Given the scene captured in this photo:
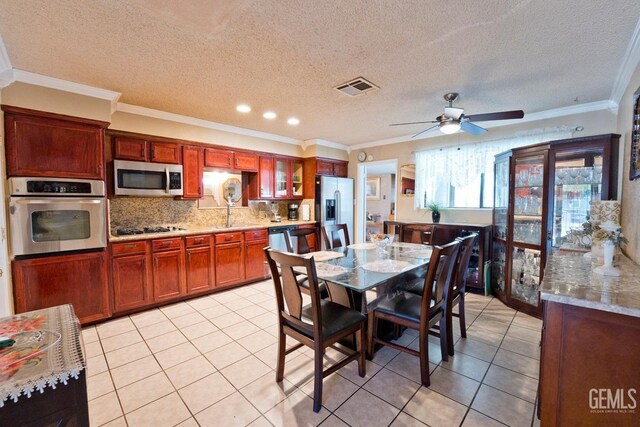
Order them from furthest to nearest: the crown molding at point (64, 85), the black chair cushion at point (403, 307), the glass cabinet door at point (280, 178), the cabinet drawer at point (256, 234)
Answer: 1. the glass cabinet door at point (280, 178)
2. the cabinet drawer at point (256, 234)
3. the crown molding at point (64, 85)
4. the black chair cushion at point (403, 307)

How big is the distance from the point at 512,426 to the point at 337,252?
5.82ft

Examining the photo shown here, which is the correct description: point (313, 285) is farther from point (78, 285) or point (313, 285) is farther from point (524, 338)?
point (78, 285)

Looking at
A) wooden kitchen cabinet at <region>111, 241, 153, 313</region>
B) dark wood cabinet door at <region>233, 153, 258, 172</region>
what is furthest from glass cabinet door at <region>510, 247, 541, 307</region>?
wooden kitchen cabinet at <region>111, 241, 153, 313</region>

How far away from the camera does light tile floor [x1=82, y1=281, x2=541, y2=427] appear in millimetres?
1716

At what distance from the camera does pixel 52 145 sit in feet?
8.66

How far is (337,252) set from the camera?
2859 mm

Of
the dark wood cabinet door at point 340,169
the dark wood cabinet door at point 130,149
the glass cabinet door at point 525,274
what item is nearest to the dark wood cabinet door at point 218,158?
the dark wood cabinet door at point 130,149

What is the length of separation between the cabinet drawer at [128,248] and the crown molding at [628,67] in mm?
4678

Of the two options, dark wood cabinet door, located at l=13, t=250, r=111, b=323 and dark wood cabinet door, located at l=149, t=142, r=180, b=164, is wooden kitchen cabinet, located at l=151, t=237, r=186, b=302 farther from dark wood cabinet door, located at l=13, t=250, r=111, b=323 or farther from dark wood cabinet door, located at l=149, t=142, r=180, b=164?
dark wood cabinet door, located at l=149, t=142, r=180, b=164

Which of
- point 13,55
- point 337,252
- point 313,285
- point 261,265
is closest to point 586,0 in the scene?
point 313,285

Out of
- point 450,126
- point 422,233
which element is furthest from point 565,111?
point 422,233

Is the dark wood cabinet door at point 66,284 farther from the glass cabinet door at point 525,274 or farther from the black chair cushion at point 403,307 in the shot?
the glass cabinet door at point 525,274

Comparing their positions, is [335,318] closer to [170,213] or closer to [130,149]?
[170,213]

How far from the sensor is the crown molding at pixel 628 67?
1963mm
